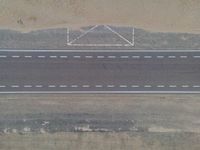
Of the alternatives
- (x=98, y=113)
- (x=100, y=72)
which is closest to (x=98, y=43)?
(x=100, y=72)

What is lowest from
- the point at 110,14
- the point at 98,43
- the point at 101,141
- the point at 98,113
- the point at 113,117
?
the point at 101,141

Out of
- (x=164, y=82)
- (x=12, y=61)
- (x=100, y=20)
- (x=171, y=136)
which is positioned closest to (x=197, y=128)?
(x=171, y=136)

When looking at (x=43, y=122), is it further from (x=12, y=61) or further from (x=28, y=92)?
(x=12, y=61)

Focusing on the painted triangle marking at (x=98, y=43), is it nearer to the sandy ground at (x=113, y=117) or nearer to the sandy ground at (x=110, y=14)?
the sandy ground at (x=110, y=14)

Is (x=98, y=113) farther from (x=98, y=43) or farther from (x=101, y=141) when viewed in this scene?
(x=98, y=43)

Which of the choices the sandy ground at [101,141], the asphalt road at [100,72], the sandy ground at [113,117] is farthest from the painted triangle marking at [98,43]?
the sandy ground at [101,141]

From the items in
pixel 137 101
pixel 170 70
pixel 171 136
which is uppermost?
pixel 170 70
